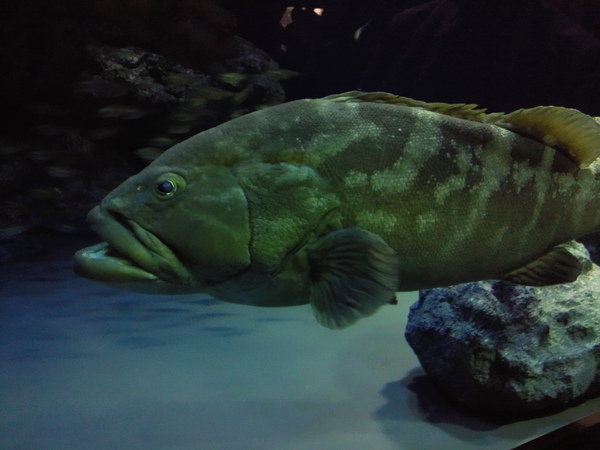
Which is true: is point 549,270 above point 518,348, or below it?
above

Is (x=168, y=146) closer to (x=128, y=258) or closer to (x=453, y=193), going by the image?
(x=128, y=258)

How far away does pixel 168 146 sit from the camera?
295 inches

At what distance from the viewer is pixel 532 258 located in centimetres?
200

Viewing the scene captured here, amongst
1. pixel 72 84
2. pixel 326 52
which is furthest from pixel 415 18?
pixel 72 84

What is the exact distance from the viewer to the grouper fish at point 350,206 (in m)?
1.57

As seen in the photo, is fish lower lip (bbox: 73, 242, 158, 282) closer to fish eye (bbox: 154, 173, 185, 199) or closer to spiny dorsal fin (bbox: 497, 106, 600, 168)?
fish eye (bbox: 154, 173, 185, 199)

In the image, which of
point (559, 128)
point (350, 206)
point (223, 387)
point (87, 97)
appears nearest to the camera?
point (350, 206)

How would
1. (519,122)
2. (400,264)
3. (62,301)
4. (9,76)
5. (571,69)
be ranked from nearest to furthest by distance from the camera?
(400,264) < (519,122) < (62,301) < (9,76) < (571,69)

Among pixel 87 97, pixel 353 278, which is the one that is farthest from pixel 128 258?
pixel 87 97

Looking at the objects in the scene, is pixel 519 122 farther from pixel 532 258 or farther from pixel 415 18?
pixel 415 18

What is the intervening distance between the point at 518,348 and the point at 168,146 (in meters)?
6.31

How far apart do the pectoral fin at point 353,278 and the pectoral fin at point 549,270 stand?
30.7 inches

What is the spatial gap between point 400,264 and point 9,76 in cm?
762

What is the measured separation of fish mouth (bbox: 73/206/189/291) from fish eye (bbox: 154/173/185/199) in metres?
0.14
